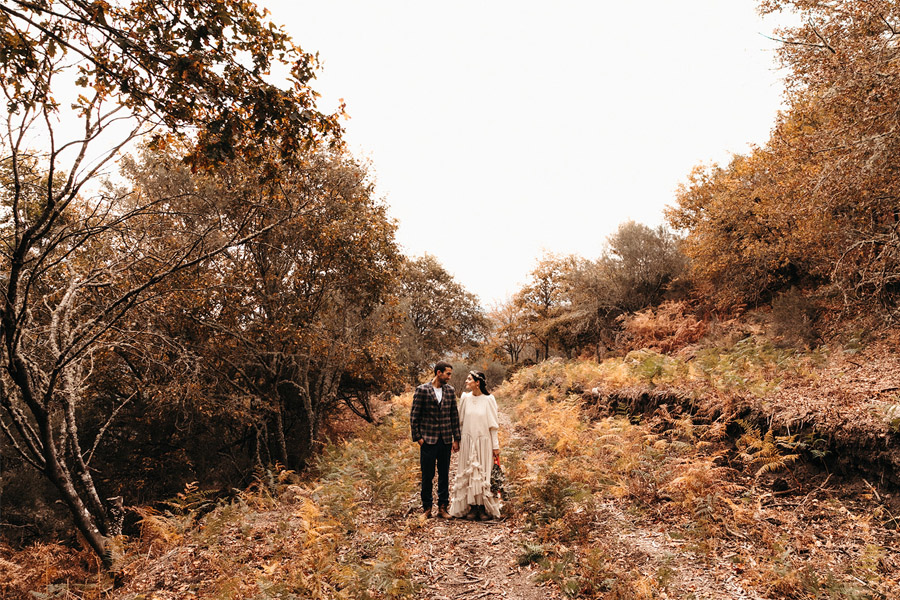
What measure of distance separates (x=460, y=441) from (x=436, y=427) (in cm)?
47

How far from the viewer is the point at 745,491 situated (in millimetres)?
6023

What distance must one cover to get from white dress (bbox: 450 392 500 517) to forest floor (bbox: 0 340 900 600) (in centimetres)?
27

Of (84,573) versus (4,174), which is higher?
(4,174)

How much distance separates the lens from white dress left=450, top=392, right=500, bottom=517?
675 cm

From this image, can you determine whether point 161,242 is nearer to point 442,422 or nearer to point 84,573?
point 84,573

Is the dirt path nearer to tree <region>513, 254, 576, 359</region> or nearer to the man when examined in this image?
the man

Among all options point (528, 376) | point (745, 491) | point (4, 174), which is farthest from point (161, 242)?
point (528, 376)

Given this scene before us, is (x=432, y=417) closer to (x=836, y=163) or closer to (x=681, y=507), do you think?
(x=681, y=507)

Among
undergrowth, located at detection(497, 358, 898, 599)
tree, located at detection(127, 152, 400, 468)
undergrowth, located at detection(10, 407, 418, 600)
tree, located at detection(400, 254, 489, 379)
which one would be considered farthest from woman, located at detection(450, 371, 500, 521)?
tree, located at detection(400, 254, 489, 379)

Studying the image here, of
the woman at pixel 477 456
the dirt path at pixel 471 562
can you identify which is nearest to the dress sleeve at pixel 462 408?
the woman at pixel 477 456

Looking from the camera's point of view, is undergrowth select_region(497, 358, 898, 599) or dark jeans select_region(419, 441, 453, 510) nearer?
undergrowth select_region(497, 358, 898, 599)

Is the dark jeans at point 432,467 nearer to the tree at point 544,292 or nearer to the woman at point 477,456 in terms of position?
the woman at point 477,456

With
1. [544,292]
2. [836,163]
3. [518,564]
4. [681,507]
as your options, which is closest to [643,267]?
[544,292]

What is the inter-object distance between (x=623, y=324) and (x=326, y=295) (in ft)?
48.3
